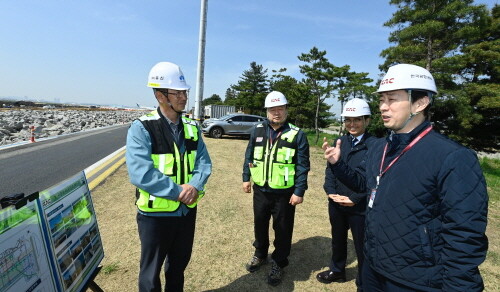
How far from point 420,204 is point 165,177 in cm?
168

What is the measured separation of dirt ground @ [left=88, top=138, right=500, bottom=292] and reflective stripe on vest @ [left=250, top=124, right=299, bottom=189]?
113 cm

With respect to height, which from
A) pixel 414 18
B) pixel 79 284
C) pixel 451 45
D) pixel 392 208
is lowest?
pixel 79 284

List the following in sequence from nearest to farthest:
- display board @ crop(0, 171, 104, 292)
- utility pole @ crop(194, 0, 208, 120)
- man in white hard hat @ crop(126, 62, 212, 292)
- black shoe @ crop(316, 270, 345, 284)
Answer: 1. display board @ crop(0, 171, 104, 292)
2. man in white hard hat @ crop(126, 62, 212, 292)
3. black shoe @ crop(316, 270, 345, 284)
4. utility pole @ crop(194, 0, 208, 120)

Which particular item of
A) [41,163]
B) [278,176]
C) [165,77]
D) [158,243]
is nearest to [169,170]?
[158,243]

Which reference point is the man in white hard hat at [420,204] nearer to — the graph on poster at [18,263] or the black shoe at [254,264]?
the black shoe at [254,264]

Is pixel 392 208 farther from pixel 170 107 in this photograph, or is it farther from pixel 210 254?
pixel 210 254

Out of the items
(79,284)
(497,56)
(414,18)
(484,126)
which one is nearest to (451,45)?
(414,18)

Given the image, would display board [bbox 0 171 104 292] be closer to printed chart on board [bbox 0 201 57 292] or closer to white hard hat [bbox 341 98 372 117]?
printed chart on board [bbox 0 201 57 292]

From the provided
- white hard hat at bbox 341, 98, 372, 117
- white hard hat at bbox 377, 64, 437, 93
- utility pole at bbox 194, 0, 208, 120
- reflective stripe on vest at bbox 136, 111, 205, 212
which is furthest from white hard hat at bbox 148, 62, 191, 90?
utility pole at bbox 194, 0, 208, 120

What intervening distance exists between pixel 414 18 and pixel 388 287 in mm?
16073

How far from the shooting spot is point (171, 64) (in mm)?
2340

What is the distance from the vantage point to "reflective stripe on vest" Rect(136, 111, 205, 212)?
2.11m

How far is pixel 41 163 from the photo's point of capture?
8.11 metres

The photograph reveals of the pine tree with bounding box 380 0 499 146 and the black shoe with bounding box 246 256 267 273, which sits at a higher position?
the pine tree with bounding box 380 0 499 146
